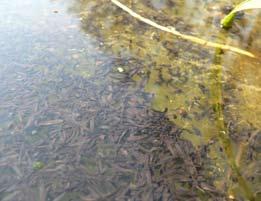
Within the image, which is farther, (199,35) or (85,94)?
(199,35)

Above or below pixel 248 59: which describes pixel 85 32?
below

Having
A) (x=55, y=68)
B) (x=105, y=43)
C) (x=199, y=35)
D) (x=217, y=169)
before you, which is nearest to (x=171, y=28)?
(x=199, y=35)

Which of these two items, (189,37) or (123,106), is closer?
(123,106)

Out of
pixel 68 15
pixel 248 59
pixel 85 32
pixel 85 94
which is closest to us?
pixel 85 94

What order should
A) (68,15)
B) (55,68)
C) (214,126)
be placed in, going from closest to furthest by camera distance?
1. (214,126)
2. (55,68)
3. (68,15)

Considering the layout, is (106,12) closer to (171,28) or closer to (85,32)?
(85,32)

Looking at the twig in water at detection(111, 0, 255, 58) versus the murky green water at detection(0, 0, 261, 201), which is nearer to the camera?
the murky green water at detection(0, 0, 261, 201)

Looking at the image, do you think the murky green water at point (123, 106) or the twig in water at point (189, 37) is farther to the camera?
the twig in water at point (189, 37)
